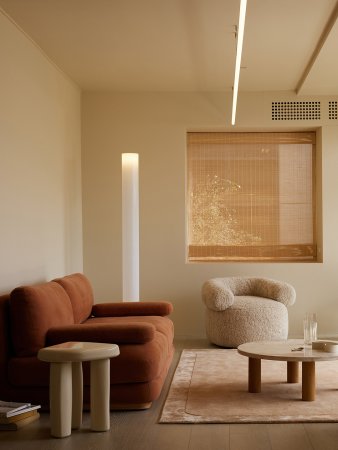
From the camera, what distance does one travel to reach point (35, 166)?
635 centimetres

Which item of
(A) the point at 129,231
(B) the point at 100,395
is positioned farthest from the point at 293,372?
(A) the point at 129,231

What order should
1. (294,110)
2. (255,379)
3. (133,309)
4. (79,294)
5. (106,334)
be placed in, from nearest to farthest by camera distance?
(106,334), (255,379), (79,294), (133,309), (294,110)

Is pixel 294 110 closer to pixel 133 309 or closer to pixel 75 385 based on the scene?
pixel 133 309

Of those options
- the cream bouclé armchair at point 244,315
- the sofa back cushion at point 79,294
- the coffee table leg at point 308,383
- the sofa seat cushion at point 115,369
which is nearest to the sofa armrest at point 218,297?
the cream bouclé armchair at point 244,315

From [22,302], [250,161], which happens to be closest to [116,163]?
[250,161]

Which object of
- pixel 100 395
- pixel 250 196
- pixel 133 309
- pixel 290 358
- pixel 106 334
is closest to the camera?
pixel 100 395

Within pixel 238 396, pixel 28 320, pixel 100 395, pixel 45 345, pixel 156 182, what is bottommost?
pixel 238 396

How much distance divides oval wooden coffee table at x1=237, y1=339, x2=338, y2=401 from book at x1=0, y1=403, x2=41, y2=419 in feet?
5.16

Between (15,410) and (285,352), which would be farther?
(285,352)

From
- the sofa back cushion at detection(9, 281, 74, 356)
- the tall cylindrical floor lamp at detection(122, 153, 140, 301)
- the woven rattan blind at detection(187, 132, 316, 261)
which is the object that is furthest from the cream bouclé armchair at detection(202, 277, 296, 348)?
the sofa back cushion at detection(9, 281, 74, 356)

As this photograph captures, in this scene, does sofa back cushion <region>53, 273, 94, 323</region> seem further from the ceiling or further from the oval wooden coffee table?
the ceiling

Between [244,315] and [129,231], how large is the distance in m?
1.49

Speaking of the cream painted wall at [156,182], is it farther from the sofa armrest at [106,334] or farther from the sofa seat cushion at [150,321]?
the sofa armrest at [106,334]

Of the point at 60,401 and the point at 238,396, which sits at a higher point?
the point at 60,401
